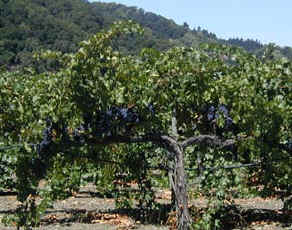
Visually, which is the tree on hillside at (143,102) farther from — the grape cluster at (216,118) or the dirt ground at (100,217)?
the dirt ground at (100,217)

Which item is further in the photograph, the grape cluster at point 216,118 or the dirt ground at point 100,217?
the dirt ground at point 100,217

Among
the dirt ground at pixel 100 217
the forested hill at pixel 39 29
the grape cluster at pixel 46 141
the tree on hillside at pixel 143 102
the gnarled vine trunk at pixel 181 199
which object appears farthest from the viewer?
the forested hill at pixel 39 29

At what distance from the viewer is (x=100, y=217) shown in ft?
35.3

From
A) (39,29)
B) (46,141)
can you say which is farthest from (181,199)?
(39,29)

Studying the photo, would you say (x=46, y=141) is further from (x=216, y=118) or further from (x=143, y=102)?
(x=216, y=118)

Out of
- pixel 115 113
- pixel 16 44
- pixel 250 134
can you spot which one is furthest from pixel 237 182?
pixel 16 44

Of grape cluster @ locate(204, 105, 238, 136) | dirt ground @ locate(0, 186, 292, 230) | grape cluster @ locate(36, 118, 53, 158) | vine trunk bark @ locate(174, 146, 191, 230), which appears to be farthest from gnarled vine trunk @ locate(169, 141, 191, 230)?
dirt ground @ locate(0, 186, 292, 230)

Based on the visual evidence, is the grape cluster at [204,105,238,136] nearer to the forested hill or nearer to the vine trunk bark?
the vine trunk bark

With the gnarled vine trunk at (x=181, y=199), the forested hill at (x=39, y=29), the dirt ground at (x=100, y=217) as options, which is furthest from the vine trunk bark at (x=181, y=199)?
the forested hill at (x=39, y=29)

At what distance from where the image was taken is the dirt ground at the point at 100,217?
9461 mm

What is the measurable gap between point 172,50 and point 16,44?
263ft

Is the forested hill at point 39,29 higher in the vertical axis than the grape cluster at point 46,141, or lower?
higher

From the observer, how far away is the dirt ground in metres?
9.46

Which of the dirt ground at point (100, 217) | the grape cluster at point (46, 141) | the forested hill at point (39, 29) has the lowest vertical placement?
the dirt ground at point (100, 217)
